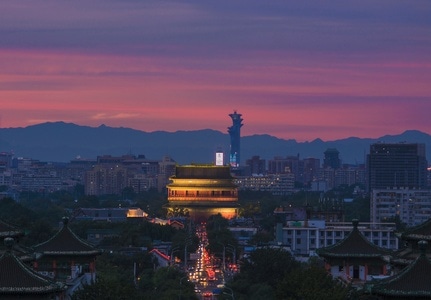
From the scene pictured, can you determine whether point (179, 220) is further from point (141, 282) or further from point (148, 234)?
point (141, 282)

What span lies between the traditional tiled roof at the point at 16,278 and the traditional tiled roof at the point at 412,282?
9.57 meters

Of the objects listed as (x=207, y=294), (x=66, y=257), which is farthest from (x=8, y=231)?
(x=207, y=294)

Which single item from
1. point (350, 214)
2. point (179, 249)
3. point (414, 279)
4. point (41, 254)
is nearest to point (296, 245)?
point (179, 249)

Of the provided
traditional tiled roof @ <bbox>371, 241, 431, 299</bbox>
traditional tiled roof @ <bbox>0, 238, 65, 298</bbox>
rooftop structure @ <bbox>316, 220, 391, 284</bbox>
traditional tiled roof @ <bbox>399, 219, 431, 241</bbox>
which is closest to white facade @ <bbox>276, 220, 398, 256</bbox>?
rooftop structure @ <bbox>316, 220, 391, 284</bbox>

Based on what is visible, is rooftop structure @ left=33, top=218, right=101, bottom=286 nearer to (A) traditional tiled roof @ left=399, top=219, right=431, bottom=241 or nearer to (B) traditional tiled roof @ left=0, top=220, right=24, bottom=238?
(B) traditional tiled roof @ left=0, top=220, right=24, bottom=238

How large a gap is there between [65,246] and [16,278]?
15469 millimetres

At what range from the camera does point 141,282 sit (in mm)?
95812

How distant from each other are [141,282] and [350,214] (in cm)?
9926

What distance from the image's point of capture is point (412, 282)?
152ft

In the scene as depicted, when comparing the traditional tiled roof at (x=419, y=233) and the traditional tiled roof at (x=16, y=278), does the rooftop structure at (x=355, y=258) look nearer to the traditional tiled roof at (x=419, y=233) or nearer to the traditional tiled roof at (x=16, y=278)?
the traditional tiled roof at (x=419, y=233)

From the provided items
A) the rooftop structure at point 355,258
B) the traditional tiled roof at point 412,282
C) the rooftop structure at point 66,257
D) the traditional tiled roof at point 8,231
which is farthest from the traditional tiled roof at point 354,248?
the traditional tiled roof at point 412,282

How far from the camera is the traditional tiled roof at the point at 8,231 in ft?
177

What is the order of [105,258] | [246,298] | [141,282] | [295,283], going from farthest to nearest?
[105,258]
[141,282]
[246,298]
[295,283]

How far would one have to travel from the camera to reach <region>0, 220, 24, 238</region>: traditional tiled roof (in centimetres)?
5397
